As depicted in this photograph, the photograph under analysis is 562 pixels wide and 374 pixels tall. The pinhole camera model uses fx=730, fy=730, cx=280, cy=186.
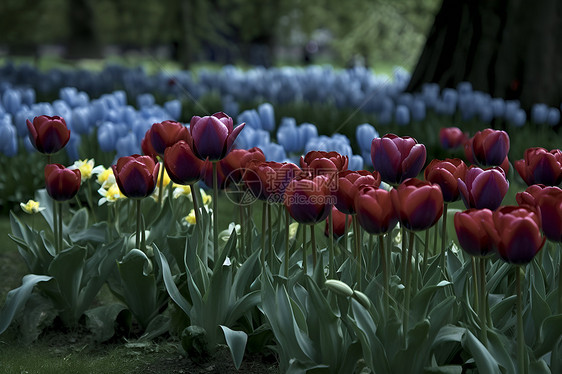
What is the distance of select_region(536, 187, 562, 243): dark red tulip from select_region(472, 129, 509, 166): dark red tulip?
2.19ft

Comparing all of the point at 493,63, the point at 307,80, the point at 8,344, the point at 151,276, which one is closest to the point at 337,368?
the point at 151,276

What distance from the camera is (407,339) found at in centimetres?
217

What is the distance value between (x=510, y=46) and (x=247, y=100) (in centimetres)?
348

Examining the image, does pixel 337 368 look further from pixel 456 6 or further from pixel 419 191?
pixel 456 6

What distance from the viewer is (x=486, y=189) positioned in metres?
2.18

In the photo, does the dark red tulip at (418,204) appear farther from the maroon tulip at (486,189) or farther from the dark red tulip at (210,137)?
the dark red tulip at (210,137)

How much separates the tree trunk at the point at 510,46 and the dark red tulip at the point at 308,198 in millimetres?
6397

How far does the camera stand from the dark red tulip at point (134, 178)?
257cm

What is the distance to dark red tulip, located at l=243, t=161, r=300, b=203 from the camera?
7.77ft

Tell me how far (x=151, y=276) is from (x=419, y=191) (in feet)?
4.10

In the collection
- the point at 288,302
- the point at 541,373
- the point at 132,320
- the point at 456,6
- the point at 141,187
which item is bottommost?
the point at 132,320

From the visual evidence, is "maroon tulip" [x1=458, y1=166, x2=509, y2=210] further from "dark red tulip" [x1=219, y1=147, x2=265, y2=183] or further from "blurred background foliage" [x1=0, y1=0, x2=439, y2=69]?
"blurred background foliage" [x1=0, y1=0, x2=439, y2=69]

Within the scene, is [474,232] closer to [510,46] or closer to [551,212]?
[551,212]

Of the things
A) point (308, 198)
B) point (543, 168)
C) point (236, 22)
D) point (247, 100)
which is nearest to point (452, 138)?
point (543, 168)
